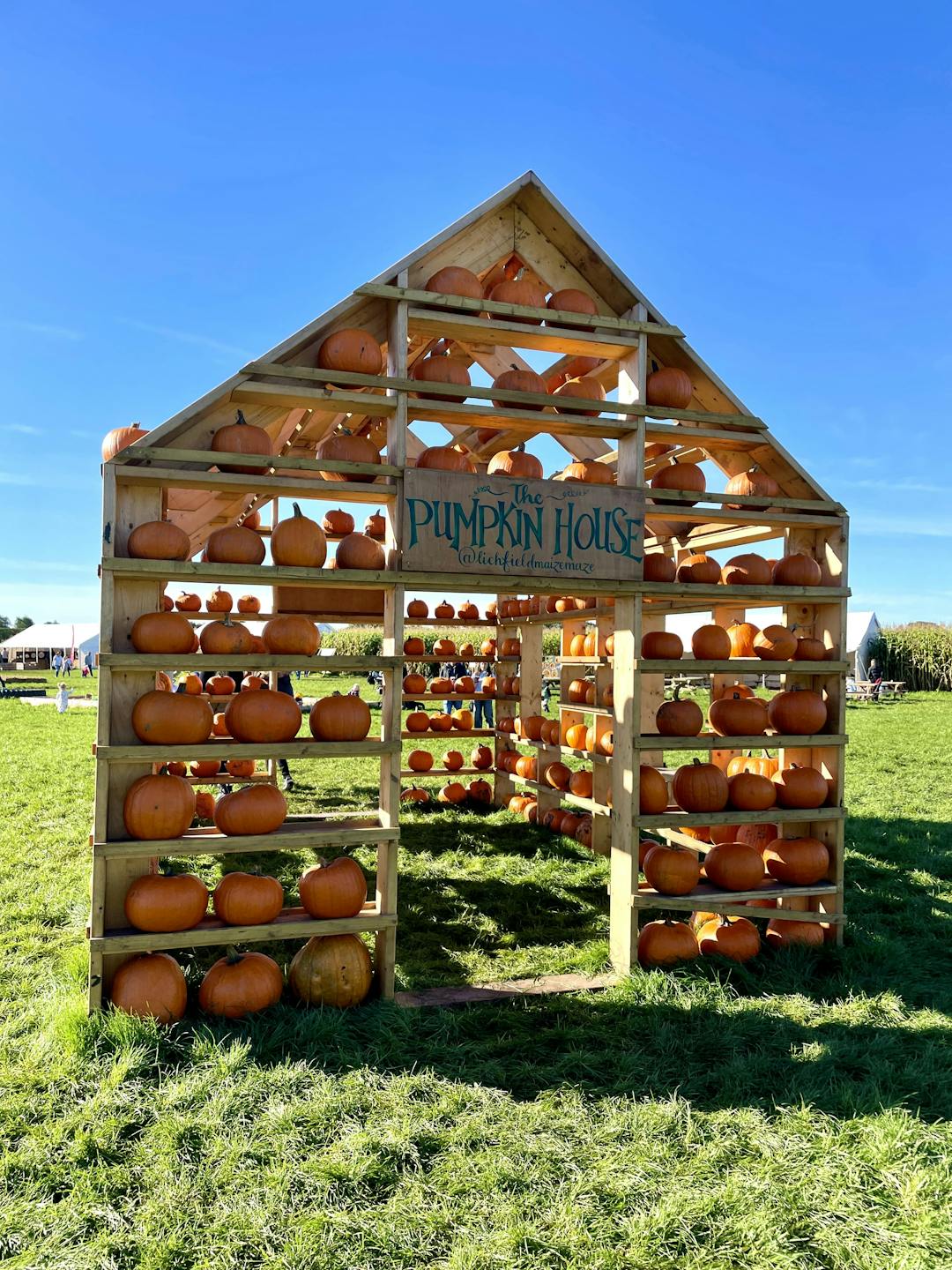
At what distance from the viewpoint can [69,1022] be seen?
4.26m

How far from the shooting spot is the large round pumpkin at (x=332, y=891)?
4855 mm

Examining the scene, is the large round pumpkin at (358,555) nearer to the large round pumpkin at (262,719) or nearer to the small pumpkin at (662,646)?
the large round pumpkin at (262,719)

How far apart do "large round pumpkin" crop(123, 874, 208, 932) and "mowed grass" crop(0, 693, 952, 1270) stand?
1.58 ft

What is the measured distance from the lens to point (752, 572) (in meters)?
6.14

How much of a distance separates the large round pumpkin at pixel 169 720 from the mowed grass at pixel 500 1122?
143 cm

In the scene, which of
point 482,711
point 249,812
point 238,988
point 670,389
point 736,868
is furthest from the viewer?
point 482,711

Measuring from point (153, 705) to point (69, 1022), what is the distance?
64.6 inches

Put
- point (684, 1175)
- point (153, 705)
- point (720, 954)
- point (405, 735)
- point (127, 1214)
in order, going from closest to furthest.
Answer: point (127, 1214), point (684, 1175), point (153, 705), point (720, 954), point (405, 735)

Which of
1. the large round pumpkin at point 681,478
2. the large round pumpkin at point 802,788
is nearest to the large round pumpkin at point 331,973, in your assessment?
the large round pumpkin at point 802,788

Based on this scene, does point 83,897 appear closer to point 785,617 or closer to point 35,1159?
→ point 35,1159

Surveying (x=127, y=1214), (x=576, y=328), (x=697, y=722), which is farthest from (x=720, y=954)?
(x=576, y=328)

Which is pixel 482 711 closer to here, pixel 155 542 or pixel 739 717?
pixel 739 717

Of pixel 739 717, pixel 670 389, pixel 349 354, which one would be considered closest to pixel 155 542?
pixel 349 354

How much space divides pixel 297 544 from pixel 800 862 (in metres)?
4.07
